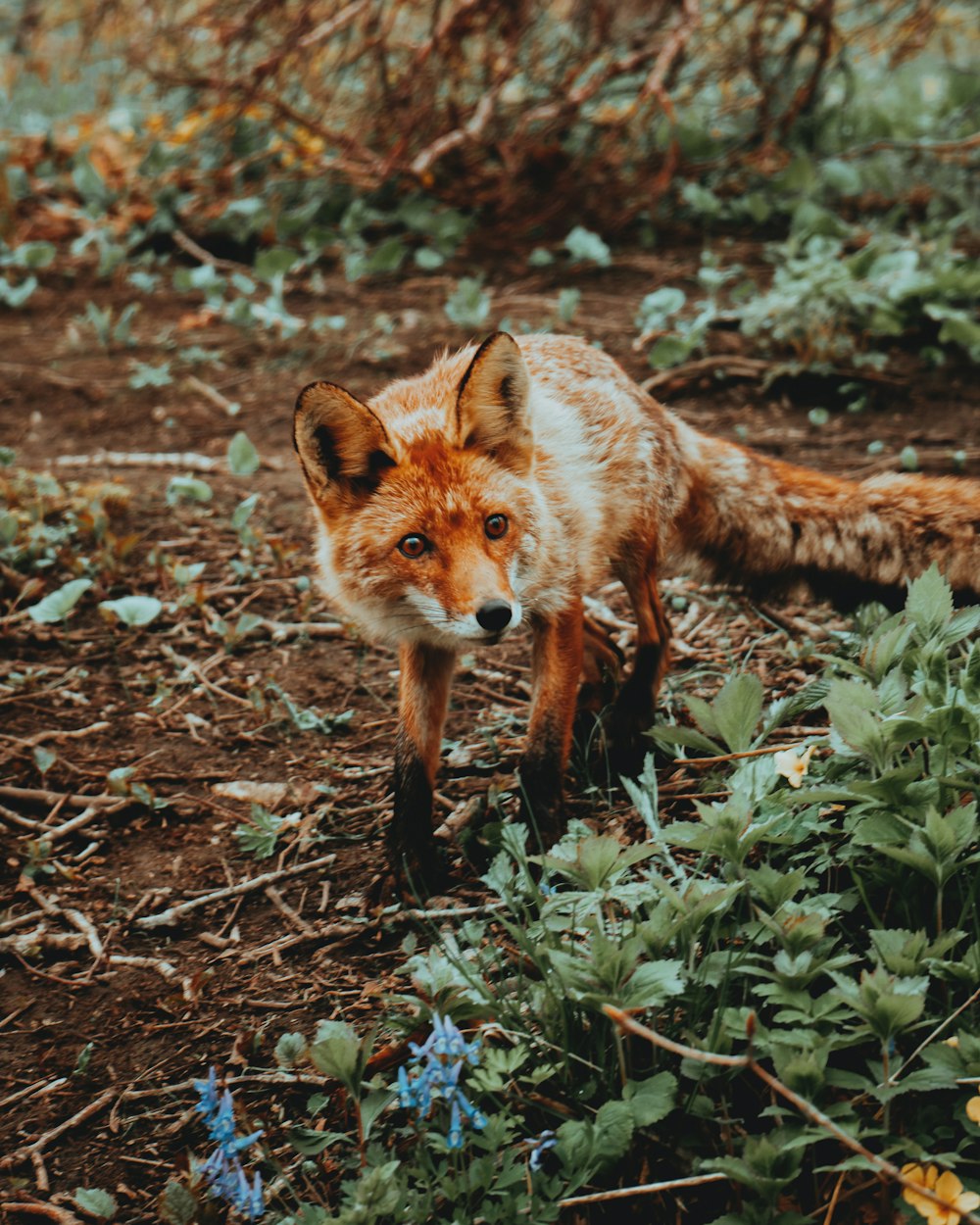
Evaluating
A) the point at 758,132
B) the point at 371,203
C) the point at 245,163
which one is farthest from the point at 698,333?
the point at 245,163

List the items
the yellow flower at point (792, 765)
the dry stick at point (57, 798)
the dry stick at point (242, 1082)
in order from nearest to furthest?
the yellow flower at point (792, 765) < the dry stick at point (242, 1082) < the dry stick at point (57, 798)

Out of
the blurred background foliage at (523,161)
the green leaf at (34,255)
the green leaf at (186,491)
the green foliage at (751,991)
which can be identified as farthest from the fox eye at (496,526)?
the green leaf at (34,255)

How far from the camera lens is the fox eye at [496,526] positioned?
10.0 feet

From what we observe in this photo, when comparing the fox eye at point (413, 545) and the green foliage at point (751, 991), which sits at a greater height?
the fox eye at point (413, 545)

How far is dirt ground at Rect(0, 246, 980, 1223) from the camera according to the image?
2791 mm

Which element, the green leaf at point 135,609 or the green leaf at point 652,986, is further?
the green leaf at point 135,609

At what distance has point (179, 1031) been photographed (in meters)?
2.87

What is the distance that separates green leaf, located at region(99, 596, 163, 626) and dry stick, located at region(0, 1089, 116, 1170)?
6.88 ft

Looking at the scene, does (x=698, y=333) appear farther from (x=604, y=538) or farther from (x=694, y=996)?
(x=694, y=996)

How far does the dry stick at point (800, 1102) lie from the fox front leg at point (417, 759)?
113cm

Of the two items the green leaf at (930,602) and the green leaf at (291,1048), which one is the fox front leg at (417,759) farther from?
the green leaf at (930,602)

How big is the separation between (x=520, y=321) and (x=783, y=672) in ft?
11.3

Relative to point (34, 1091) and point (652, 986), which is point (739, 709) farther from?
point (34, 1091)

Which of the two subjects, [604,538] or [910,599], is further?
[604,538]
